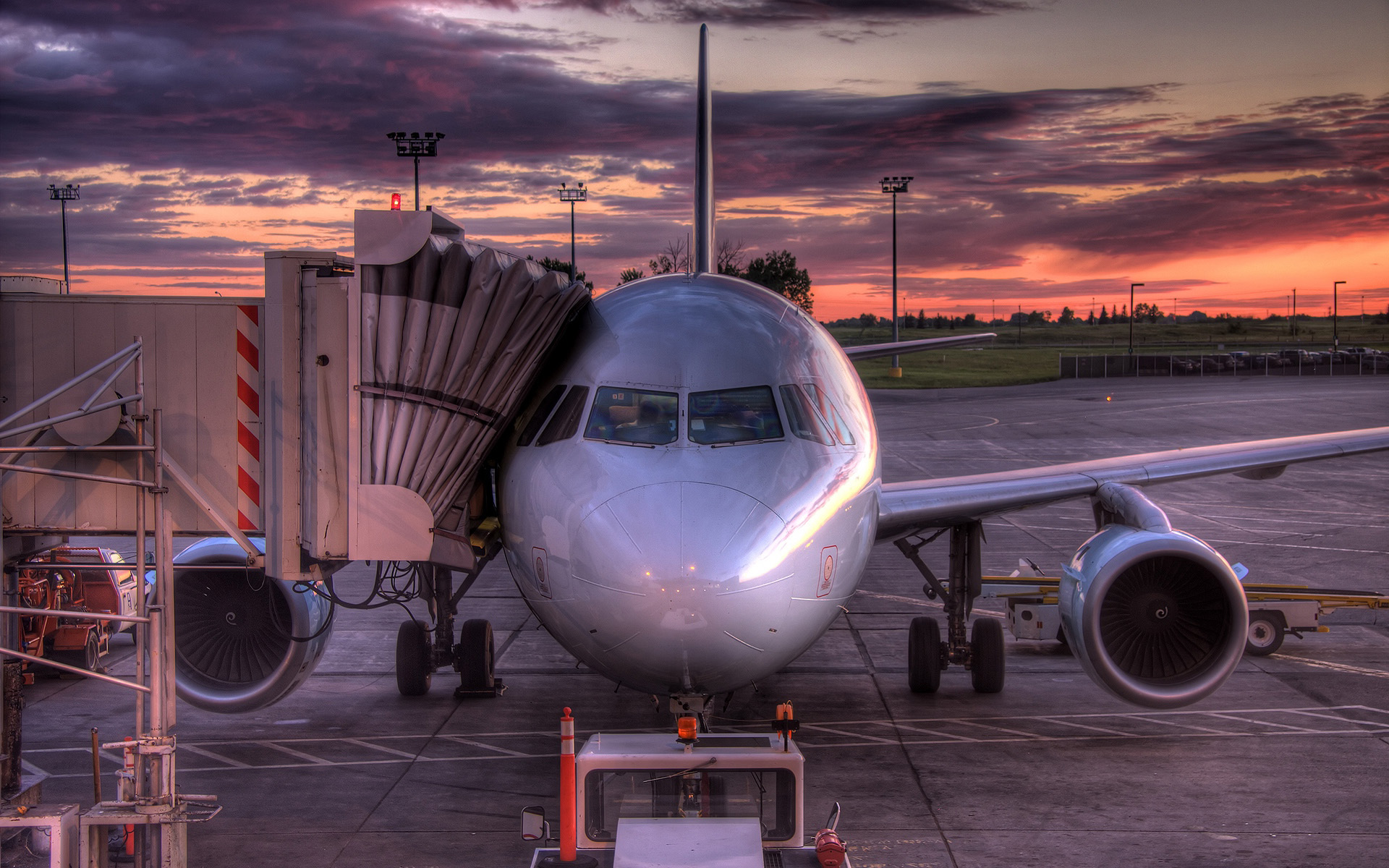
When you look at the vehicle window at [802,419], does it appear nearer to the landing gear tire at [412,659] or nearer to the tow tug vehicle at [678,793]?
the tow tug vehicle at [678,793]

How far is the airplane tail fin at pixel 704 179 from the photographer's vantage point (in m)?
16.5

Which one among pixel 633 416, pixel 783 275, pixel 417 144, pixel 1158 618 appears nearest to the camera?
pixel 633 416

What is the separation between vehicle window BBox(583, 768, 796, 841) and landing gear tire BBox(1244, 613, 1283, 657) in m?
11.1

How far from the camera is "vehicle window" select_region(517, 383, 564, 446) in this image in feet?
32.3

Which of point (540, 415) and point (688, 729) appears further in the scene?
point (540, 415)

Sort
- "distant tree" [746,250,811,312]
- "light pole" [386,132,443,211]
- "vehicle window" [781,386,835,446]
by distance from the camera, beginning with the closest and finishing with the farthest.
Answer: "vehicle window" [781,386,835,446] → "light pole" [386,132,443,211] → "distant tree" [746,250,811,312]

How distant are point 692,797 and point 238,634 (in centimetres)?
649

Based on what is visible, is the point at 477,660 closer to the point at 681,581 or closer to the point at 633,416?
the point at 633,416

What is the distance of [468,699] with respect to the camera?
14.2 m

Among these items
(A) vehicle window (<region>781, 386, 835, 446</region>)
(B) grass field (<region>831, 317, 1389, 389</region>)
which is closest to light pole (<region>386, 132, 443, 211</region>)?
(B) grass field (<region>831, 317, 1389, 389</region>)

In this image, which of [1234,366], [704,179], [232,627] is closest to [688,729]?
[232,627]

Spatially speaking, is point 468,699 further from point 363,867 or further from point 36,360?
point 36,360

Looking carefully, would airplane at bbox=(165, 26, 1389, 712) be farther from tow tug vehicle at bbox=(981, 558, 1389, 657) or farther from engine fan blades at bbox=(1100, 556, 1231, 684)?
tow tug vehicle at bbox=(981, 558, 1389, 657)

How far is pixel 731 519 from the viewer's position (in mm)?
8172
